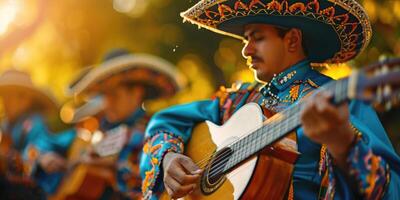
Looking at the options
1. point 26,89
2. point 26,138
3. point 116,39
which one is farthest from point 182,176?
point 116,39

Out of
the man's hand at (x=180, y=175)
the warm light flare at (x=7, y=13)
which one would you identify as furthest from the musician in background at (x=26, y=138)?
the man's hand at (x=180, y=175)

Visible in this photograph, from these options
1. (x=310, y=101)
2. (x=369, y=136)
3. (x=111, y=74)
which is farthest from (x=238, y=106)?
(x=111, y=74)

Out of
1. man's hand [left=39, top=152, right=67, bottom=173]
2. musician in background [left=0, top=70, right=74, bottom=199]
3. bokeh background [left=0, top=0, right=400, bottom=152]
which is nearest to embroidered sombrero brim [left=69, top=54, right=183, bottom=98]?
bokeh background [left=0, top=0, right=400, bottom=152]

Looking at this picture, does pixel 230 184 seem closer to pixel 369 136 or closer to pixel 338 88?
pixel 369 136

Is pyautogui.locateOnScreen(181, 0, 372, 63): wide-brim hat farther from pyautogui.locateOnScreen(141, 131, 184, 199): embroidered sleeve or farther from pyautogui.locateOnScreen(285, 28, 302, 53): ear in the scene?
pyautogui.locateOnScreen(141, 131, 184, 199): embroidered sleeve

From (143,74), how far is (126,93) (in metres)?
0.22

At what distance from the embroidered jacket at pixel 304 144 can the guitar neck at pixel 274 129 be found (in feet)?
0.68

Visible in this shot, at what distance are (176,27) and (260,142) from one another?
865 cm

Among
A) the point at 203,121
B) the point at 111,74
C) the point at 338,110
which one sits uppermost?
the point at 338,110

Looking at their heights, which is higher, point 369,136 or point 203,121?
point 369,136

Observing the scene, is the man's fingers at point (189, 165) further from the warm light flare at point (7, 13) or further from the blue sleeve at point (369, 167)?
the warm light flare at point (7, 13)

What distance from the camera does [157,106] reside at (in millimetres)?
11719

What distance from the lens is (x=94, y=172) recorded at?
8.18 m

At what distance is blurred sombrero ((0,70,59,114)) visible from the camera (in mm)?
9883
